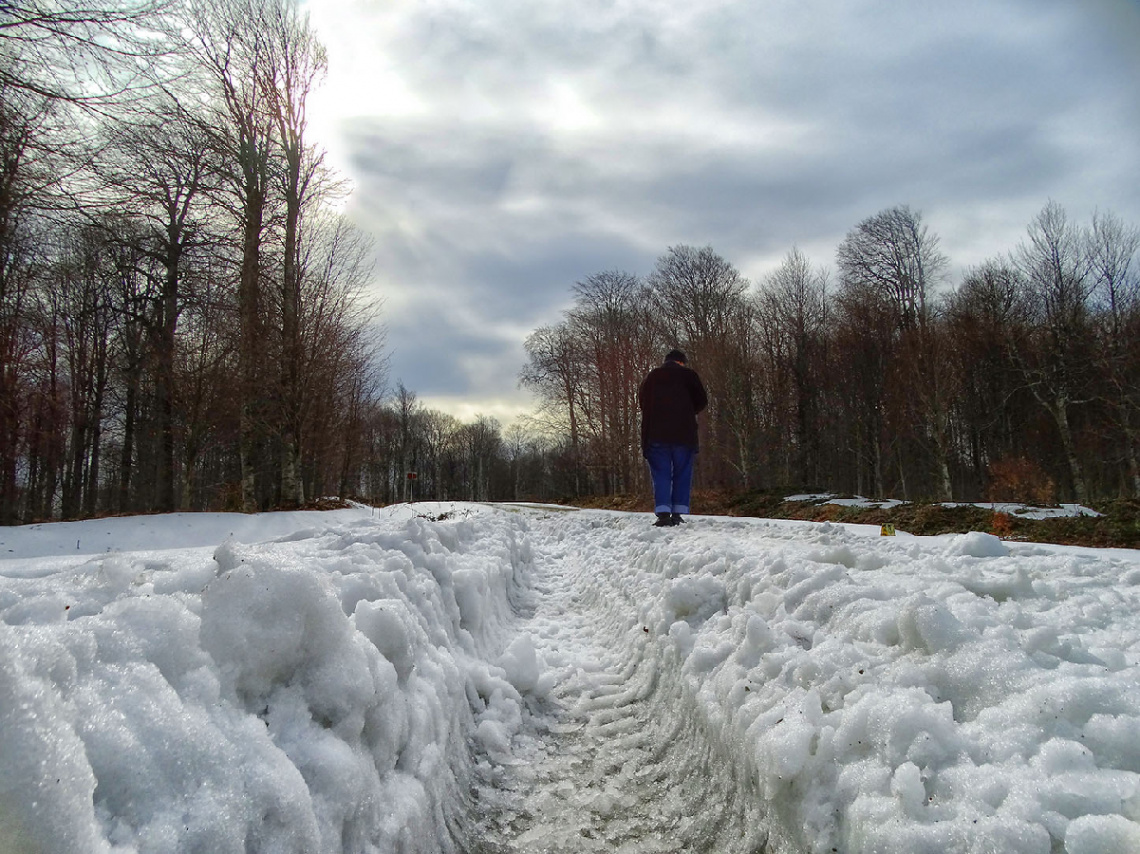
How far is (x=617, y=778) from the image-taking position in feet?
8.21

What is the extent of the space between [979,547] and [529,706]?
303 cm

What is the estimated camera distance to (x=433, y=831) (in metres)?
1.98

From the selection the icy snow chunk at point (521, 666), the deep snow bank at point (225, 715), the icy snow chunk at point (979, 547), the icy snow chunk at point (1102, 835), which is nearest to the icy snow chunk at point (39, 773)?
the deep snow bank at point (225, 715)

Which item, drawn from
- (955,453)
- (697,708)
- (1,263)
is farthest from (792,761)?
(955,453)

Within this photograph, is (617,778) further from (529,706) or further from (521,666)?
(521,666)

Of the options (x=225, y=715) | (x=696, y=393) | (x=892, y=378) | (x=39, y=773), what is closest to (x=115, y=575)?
(x=225, y=715)

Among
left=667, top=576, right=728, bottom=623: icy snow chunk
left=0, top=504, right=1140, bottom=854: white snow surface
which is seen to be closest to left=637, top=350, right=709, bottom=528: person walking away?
left=667, top=576, right=728, bottom=623: icy snow chunk

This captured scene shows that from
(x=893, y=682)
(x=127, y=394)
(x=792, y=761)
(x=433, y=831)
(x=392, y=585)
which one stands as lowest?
(x=433, y=831)

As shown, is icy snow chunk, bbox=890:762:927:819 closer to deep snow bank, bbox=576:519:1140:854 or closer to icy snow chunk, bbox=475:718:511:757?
deep snow bank, bbox=576:519:1140:854

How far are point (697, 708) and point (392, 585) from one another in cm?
162

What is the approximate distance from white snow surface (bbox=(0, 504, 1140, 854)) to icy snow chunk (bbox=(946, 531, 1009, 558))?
28 millimetres

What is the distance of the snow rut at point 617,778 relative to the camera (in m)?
2.07

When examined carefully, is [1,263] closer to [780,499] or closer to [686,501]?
[686,501]

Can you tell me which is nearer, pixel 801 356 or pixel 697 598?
pixel 697 598
